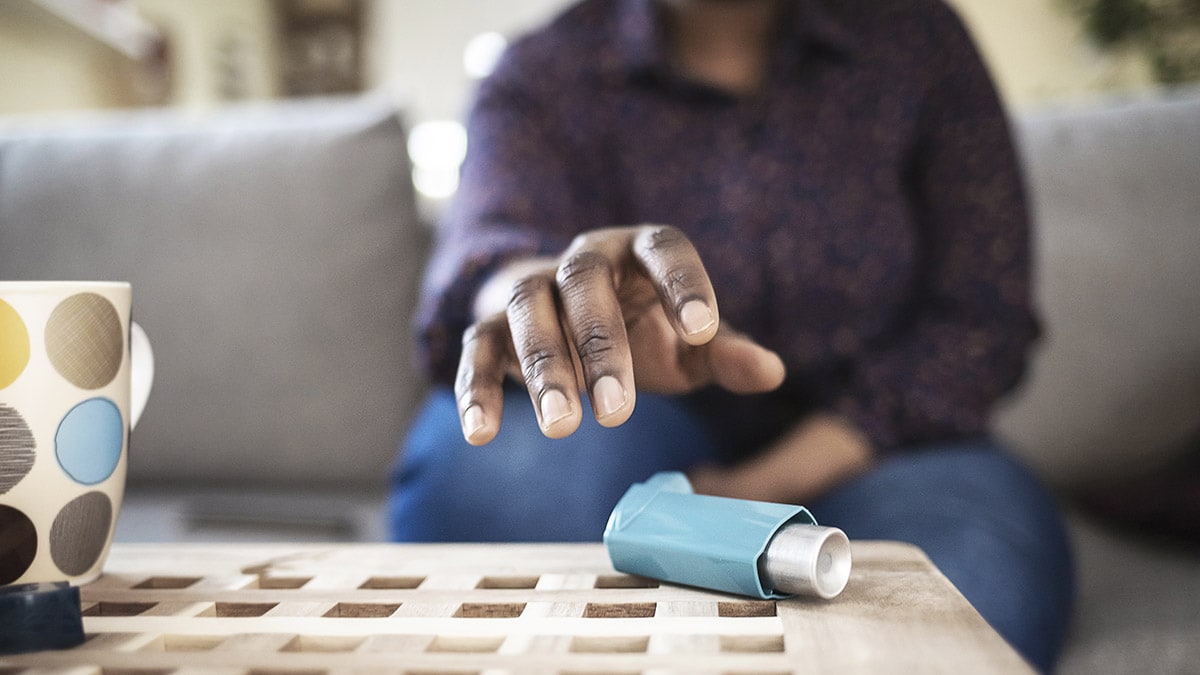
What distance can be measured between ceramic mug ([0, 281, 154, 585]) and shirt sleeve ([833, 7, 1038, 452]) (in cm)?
59

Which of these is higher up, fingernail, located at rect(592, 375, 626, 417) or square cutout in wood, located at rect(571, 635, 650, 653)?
fingernail, located at rect(592, 375, 626, 417)

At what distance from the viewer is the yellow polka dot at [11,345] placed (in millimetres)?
356

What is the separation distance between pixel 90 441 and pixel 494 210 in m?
0.42

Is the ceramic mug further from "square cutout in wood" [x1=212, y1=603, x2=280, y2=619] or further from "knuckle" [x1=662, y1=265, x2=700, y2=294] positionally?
"knuckle" [x1=662, y1=265, x2=700, y2=294]

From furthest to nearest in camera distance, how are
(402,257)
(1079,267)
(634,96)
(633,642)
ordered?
(402,257), (1079,267), (634,96), (633,642)

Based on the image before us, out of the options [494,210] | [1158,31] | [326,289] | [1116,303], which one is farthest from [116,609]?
[1158,31]

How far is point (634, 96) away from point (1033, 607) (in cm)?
59

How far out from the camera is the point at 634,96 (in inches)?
34.9

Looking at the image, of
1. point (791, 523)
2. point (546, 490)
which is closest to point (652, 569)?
point (791, 523)

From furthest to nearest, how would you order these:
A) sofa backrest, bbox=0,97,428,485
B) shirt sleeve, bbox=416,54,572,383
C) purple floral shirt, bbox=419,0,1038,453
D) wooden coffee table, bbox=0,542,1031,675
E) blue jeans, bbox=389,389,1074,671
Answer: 1. sofa backrest, bbox=0,97,428,485
2. purple floral shirt, bbox=419,0,1038,453
3. shirt sleeve, bbox=416,54,572,383
4. blue jeans, bbox=389,389,1074,671
5. wooden coffee table, bbox=0,542,1031,675

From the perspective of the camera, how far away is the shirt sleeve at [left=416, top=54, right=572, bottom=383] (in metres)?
0.69

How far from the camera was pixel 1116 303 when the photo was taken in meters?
1.04

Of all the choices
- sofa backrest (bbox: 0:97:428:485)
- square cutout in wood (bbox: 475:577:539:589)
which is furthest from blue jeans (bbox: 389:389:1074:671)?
sofa backrest (bbox: 0:97:428:485)

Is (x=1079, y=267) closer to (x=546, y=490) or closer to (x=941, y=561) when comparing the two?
(x=941, y=561)
